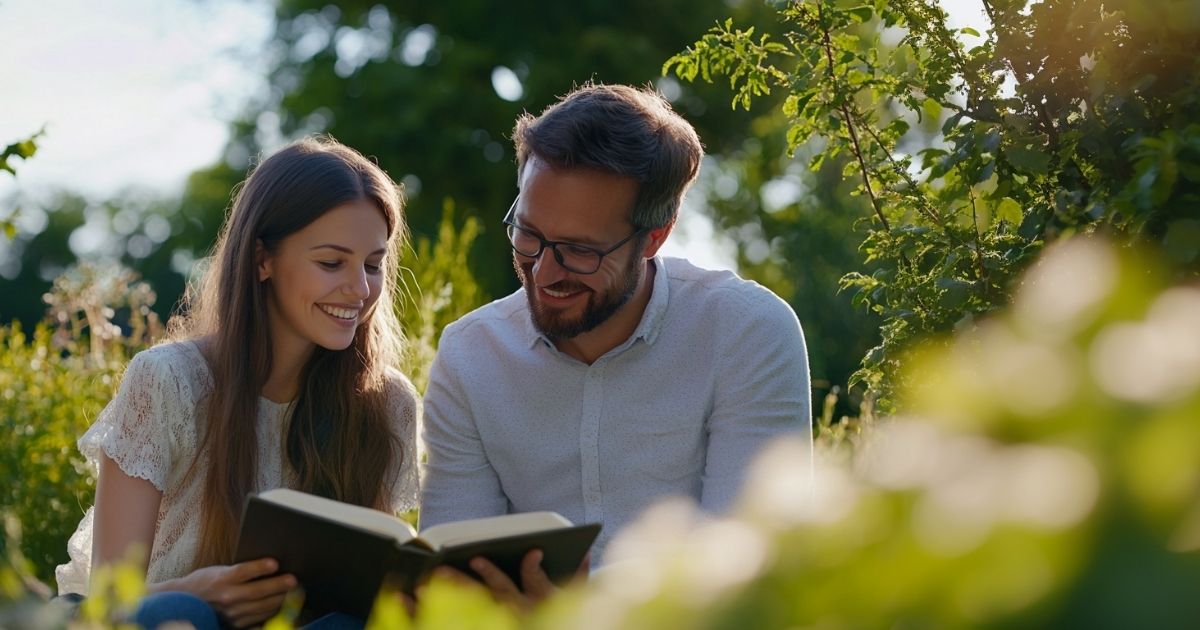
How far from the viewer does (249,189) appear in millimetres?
3424

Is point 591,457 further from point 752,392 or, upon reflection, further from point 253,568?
point 253,568

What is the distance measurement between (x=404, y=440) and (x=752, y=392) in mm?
969

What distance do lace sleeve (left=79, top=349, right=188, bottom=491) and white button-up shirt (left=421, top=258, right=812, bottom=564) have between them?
0.65m

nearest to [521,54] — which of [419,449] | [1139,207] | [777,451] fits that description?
[419,449]

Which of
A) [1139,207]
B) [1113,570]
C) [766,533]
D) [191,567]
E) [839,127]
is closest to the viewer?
[1113,570]

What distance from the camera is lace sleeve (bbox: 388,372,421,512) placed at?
3492mm

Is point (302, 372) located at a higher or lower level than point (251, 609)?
higher

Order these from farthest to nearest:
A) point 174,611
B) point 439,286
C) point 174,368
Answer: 1. point 439,286
2. point 174,368
3. point 174,611

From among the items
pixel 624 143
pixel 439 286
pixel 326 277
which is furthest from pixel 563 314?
pixel 439 286

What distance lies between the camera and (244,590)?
7.95 ft

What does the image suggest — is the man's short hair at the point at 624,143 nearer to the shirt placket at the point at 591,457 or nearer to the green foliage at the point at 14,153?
the shirt placket at the point at 591,457

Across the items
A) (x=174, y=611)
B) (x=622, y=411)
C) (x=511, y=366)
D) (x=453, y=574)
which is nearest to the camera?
(x=453, y=574)

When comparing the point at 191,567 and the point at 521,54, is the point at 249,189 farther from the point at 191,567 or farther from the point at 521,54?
the point at 521,54

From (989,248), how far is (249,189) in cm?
190
